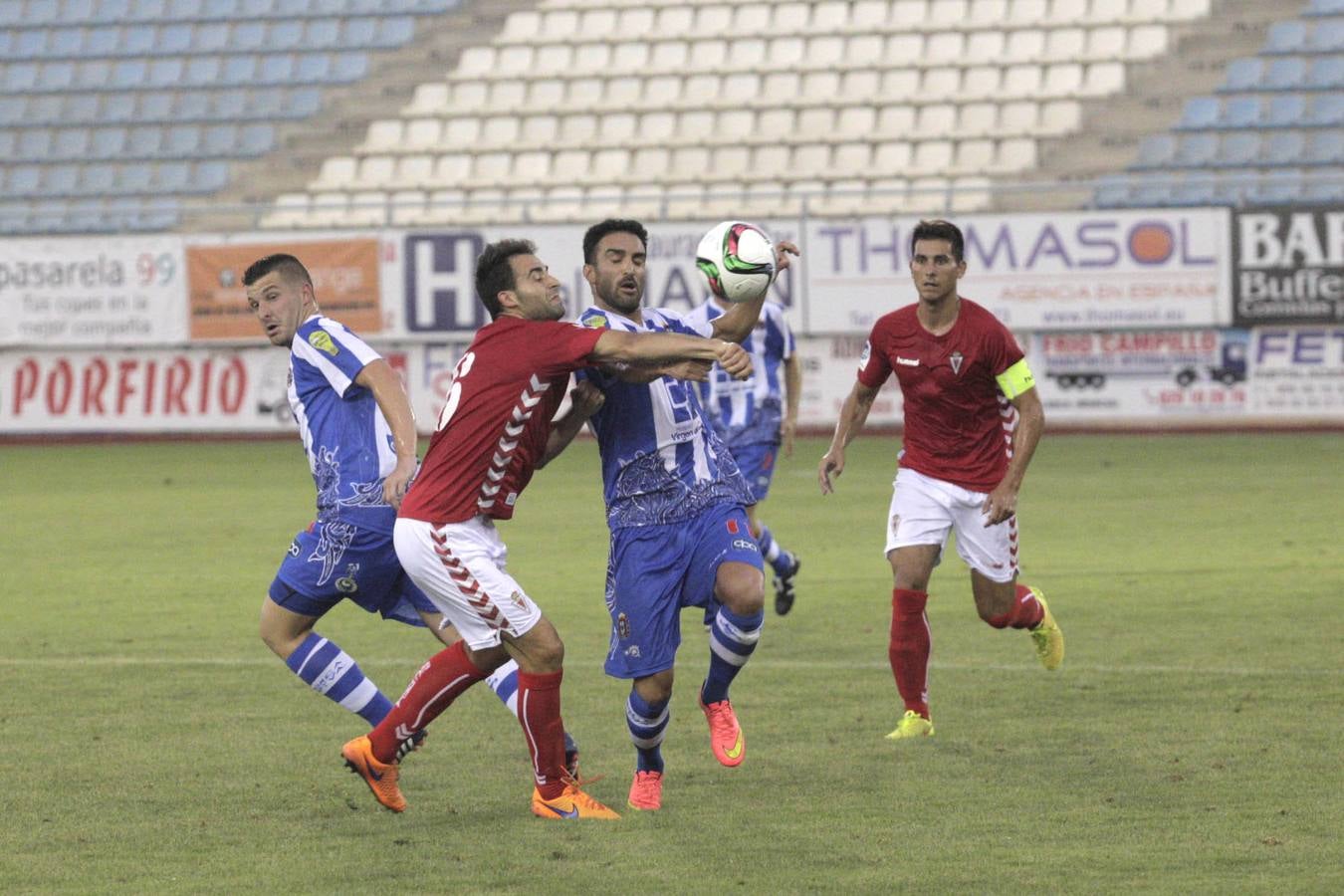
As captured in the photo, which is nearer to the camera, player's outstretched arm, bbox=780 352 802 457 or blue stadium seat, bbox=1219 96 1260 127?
player's outstretched arm, bbox=780 352 802 457

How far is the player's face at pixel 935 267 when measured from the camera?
8078 mm

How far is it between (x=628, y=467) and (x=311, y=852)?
162 centimetres

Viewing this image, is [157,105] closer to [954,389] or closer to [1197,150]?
[1197,150]

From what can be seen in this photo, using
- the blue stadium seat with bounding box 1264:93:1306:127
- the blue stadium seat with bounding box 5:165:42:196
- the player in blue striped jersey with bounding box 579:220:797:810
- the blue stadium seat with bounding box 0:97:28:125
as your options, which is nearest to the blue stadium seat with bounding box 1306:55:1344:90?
the blue stadium seat with bounding box 1264:93:1306:127

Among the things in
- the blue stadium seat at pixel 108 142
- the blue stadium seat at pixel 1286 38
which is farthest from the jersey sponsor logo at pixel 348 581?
the blue stadium seat at pixel 108 142

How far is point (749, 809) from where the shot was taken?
671cm

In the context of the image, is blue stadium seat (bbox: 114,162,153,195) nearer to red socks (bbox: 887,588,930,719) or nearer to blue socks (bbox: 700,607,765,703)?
red socks (bbox: 887,588,930,719)

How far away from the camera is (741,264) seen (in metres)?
6.62

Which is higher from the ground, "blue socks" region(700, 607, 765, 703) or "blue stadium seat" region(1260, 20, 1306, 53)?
"blue stadium seat" region(1260, 20, 1306, 53)

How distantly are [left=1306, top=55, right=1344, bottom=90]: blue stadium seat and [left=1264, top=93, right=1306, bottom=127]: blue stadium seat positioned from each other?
0.32 m

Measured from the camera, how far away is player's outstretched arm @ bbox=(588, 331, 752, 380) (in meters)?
6.02

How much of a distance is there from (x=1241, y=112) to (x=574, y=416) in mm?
21966

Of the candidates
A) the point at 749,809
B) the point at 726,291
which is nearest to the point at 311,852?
the point at 749,809

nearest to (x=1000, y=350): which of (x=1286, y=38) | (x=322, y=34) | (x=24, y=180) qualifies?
(x=1286, y=38)
